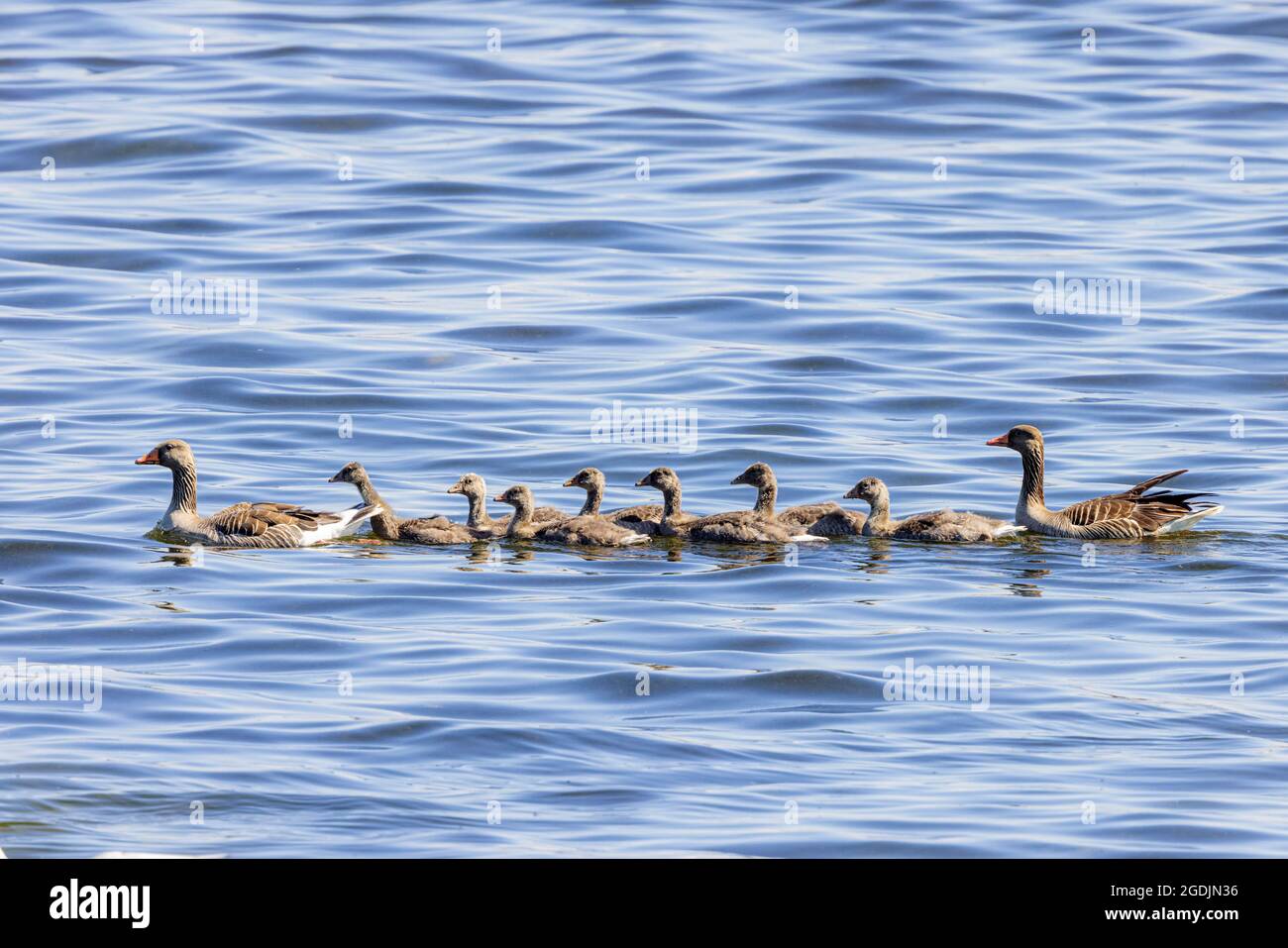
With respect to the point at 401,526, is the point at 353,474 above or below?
above

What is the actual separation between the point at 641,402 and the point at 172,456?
6.07 metres

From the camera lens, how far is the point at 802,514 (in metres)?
18.1

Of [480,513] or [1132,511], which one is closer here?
[1132,511]

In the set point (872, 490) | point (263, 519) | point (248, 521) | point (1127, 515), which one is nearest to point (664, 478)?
point (872, 490)

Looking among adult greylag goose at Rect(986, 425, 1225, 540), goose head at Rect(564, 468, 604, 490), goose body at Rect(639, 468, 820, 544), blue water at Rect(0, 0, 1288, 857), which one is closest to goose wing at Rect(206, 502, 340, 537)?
blue water at Rect(0, 0, 1288, 857)

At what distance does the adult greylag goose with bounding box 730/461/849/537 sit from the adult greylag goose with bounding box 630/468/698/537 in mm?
595

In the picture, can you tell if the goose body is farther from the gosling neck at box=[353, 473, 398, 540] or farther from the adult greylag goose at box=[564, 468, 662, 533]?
the gosling neck at box=[353, 473, 398, 540]

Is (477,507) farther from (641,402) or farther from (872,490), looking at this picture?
(641,402)

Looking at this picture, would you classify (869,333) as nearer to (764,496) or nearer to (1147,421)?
(1147,421)

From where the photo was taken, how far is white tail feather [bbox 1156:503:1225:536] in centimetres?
1800

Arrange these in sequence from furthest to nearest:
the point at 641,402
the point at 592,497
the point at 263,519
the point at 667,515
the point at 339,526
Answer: the point at 641,402 → the point at 592,497 → the point at 667,515 → the point at 339,526 → the point at 263,519

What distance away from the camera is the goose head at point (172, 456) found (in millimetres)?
17906

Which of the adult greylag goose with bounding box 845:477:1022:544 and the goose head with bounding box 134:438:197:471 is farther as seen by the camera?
the goose head with bounding box 134:438:197:471

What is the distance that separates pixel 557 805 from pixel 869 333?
1524 centimetres
